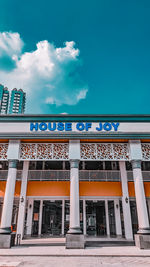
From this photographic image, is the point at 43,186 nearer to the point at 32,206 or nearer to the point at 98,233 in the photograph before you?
the point at 32,206

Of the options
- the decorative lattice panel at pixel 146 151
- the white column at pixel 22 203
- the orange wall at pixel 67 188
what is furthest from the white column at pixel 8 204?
the decorative lattice panel at pixel 146 151

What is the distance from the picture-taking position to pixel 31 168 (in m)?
14.0

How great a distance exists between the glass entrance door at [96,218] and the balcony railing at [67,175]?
190 cm

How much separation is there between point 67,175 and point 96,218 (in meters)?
3.77

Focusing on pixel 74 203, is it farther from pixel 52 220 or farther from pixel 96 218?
pixel 96 218

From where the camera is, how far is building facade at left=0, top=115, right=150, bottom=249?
10.0 metres

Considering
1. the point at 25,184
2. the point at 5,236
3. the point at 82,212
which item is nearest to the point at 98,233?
the point at 82,212

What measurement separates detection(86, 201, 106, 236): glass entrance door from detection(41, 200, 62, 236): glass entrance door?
2.00 meters

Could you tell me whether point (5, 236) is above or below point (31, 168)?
below

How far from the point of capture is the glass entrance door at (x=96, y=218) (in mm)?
13609

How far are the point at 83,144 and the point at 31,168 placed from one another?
17.2ft

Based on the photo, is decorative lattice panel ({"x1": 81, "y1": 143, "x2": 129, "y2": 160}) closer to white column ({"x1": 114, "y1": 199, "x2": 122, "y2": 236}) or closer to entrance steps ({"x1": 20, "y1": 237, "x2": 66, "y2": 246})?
white column ({"x1": 114, "y1": 199, "x2": 122, "y2": 236})

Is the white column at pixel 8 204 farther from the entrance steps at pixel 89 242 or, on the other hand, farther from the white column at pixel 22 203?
the white column at pixel 22 203

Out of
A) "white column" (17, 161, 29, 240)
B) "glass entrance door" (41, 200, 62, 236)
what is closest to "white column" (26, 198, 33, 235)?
"white column" (17, 161, 29, 240)
